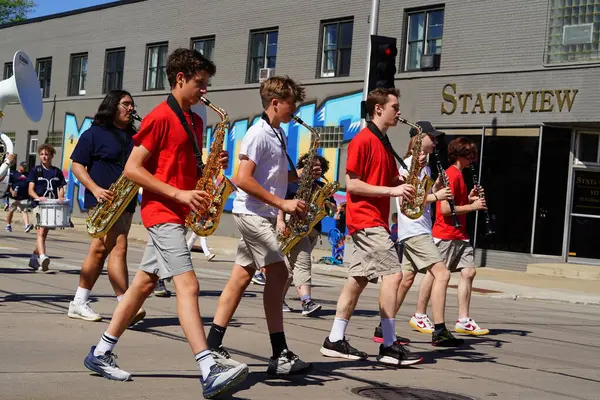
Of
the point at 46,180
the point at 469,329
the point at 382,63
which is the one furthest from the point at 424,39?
the point at 469,329

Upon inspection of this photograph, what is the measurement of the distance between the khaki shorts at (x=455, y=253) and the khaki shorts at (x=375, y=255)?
2176 mm

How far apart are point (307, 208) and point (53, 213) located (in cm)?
579

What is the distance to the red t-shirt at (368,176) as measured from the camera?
25.4 ft

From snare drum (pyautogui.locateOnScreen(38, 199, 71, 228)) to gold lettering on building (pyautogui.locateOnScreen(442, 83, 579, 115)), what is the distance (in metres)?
12.5

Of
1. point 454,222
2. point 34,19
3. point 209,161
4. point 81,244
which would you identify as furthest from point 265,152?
point 34,19

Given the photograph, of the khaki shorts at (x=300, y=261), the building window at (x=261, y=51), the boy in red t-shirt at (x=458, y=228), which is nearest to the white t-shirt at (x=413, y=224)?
the boy in red t-shirt at (x=458, y=228)

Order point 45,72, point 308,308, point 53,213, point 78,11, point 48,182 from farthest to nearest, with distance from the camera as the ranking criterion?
point 45,72
point 78,11
point 48,182
point 53,213
point 308,308

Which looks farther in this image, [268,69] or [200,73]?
[268,69]

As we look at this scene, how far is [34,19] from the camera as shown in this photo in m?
40.6

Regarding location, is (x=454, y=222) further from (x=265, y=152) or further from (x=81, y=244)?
(x=81, y=244)

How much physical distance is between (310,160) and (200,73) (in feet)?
5.95

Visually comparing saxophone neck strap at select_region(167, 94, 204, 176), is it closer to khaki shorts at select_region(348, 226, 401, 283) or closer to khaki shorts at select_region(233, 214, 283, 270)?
khaki shorts at select_region(233, 214, 283, 270)

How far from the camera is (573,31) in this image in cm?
2142

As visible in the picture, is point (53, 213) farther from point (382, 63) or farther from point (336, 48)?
point (336, 48)
